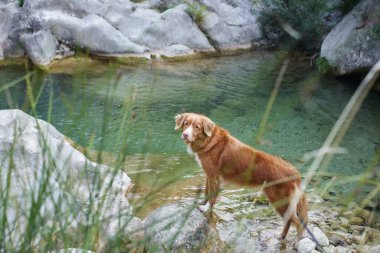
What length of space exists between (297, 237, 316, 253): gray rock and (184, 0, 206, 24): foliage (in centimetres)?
1269

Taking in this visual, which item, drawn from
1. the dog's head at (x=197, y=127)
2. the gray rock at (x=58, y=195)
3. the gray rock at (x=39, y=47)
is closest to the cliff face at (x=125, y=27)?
the gray rock at (x=39, y=47)

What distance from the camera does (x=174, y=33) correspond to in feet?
52.2

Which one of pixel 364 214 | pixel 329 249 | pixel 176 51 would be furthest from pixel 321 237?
pixel 176 51

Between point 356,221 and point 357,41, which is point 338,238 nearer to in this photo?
point 356,221

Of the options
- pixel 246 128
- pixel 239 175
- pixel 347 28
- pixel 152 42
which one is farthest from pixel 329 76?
pixel 239 175

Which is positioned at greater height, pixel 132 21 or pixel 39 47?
pixel 132 21

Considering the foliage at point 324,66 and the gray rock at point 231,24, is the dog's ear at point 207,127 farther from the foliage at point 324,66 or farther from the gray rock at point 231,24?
the gray rock at point 231,24

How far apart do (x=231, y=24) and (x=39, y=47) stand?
705 centimetres

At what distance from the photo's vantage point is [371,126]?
926cm

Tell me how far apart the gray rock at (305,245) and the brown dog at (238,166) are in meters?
0.11

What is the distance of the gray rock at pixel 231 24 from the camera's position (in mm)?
16797

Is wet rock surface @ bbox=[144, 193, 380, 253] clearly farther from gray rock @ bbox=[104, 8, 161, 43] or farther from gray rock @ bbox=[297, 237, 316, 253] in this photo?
gray rock @ bbox=[104, 8, 161, 43]

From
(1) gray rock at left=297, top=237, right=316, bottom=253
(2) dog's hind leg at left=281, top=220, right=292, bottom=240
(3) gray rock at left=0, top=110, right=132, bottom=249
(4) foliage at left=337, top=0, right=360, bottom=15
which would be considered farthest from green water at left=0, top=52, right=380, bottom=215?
(3) gray rock at left=0, top=110, right=132, bottom=249

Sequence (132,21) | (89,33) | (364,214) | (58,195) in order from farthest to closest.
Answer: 1. (132,21)
2. (89,33)
3. (364,214)
4. (58,195)
